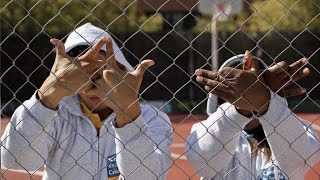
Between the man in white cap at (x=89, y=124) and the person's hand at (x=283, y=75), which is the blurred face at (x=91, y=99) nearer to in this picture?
the man in white cap at (x=89, y=124)

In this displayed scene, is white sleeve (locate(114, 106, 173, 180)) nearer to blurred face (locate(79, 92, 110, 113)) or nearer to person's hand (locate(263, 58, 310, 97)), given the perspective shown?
blurred face (locate(79, 92, 110, 113))

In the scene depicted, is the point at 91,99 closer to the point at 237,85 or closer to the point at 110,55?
the point at 110,55

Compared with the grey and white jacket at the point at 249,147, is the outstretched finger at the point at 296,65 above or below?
above

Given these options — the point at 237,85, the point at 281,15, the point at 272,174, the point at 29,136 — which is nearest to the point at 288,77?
the point at 237,85

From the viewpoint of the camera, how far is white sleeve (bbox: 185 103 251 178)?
9.04 ft

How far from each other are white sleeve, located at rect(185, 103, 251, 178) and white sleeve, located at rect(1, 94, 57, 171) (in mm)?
500

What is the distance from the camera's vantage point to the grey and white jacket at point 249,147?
274cm

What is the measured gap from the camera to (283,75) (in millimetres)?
2674

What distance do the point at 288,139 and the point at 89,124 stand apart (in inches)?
28.6

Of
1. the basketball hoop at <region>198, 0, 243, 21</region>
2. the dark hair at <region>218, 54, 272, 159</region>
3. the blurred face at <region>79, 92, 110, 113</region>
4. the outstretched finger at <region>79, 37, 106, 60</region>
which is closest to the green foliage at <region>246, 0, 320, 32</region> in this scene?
the basketball hoop at <region>198, 0, 243, 21</region>

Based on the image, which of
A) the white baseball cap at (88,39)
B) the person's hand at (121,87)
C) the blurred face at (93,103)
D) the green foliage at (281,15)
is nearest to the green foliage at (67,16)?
the green foliage at (281,15)

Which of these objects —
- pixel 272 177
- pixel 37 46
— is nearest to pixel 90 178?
pixel 272 177

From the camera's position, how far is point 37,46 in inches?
514

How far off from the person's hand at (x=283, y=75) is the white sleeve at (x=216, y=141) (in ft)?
0.50
